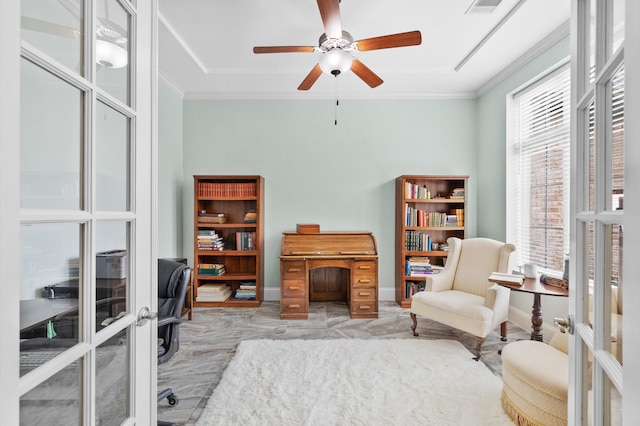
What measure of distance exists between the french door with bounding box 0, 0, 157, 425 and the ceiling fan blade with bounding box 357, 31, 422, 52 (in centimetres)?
148

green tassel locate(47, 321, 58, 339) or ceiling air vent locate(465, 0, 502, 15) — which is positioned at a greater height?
ceiling air vent locate(465, 0, 502, 15)

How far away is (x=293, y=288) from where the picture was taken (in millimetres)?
3387

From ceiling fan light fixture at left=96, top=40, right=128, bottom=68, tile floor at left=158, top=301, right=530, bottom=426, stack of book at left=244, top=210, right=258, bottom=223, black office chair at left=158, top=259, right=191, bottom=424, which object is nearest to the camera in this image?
ceiling fan light fixture at left=96, top=40, right=128, bottom=68

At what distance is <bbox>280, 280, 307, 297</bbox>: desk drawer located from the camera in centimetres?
338

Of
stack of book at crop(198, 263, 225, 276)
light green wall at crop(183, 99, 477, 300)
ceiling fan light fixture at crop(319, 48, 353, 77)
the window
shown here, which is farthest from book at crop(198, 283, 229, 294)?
the window

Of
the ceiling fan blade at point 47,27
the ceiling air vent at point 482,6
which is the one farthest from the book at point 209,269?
the ceiling air vent at point 482,6

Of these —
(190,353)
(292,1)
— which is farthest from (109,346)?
(292,1)

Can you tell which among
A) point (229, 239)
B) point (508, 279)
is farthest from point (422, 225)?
point (229, 239)

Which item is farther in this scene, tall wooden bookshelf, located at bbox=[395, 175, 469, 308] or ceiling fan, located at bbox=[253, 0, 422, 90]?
tall wooden bookshelf, located at bbox=[395, 175, 469, 308]

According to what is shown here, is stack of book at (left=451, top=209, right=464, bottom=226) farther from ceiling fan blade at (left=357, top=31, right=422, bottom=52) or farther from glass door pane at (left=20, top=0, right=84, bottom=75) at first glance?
glass door pane at (left=20, top=0, right=84, bottom=75)

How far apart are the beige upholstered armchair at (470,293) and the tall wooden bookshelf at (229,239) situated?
2.07 meters

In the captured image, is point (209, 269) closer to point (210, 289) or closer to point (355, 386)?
point (210, 289)

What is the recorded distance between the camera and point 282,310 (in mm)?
3361

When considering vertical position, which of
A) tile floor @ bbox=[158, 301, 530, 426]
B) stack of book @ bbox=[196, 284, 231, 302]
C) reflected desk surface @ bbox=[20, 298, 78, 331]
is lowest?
tile floor @ bbox=[158, 301, 530, 426]
